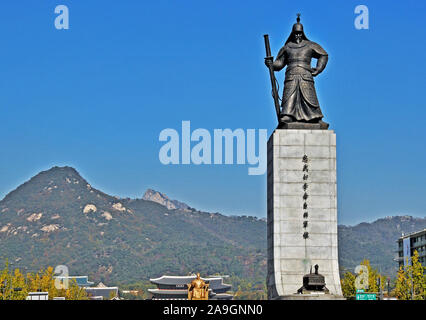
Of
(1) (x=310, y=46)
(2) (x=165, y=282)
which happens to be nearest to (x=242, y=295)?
(2) (x=165, y=282)

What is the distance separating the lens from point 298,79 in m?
22.2

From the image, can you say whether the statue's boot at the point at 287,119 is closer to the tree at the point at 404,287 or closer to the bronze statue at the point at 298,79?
the bronze statue at the point at 298,79

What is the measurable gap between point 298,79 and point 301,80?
10 centimetres

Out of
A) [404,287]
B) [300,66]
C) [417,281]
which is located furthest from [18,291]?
[300,66]

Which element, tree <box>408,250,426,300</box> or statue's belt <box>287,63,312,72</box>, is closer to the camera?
statue's belt <box>287,63,312,72</box>

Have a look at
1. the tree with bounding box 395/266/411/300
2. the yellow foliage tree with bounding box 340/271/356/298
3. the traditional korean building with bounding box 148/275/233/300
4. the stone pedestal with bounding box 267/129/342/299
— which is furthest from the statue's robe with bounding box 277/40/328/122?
the traditional korean building with bounding box 148/275/233/300

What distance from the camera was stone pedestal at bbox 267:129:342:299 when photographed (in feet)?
68.8

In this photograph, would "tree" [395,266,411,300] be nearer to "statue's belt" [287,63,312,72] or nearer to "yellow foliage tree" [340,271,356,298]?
"yellow foliage tree" [340,271,356,298]

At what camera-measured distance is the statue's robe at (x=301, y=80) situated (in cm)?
2194

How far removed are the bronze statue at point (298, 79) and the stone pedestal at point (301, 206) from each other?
51 cm

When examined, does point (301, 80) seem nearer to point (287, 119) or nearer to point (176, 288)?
point (287, 119)

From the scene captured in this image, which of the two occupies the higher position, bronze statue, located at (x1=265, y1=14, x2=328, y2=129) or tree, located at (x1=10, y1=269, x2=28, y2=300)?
bronze statue, located at (x1=265, y1=14, x2=328, y2=129)

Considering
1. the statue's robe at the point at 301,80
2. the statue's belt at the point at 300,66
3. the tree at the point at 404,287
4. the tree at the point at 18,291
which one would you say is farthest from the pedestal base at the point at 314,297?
the tree at the point at 18,291
